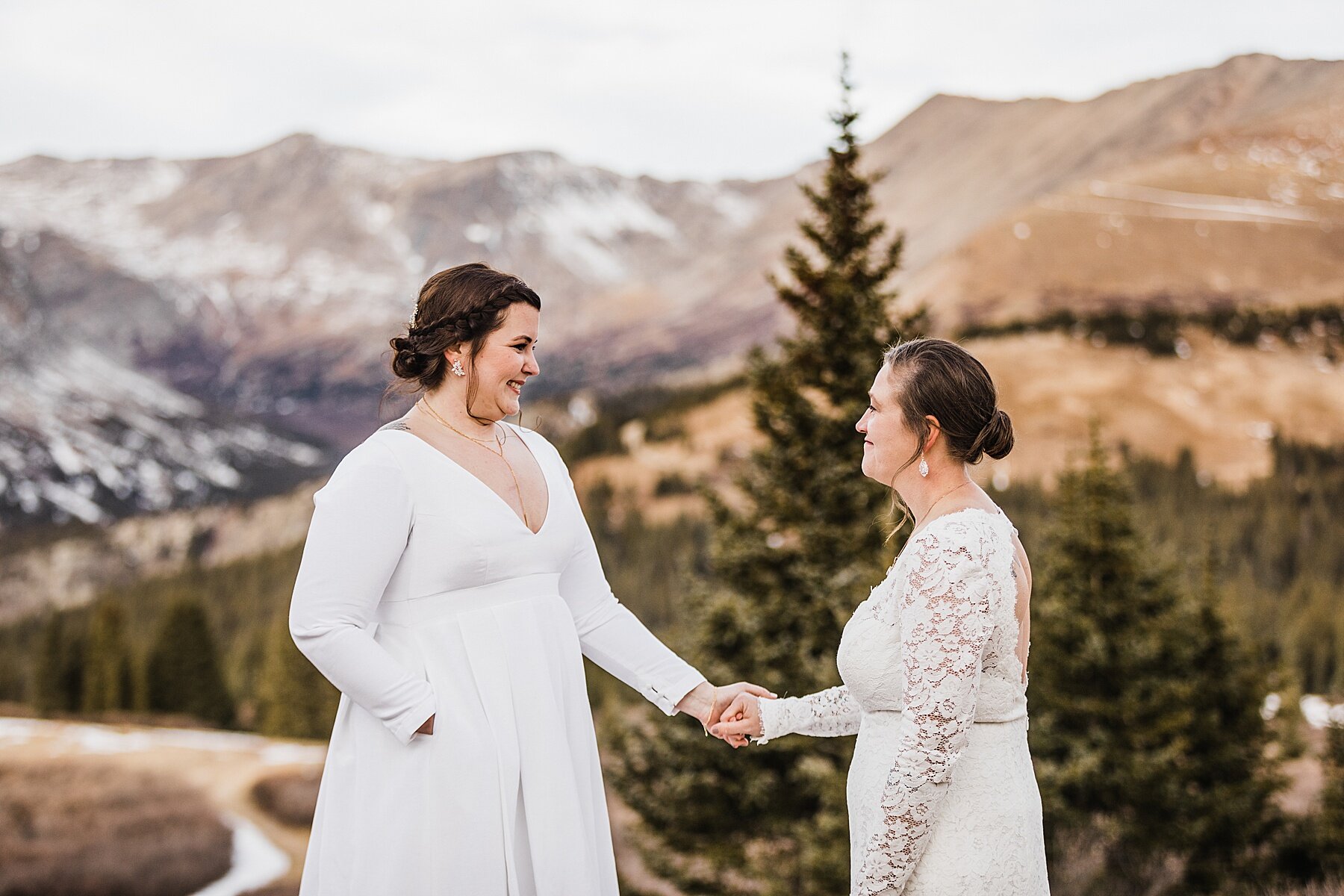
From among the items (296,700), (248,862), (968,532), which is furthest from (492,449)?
(296,700)

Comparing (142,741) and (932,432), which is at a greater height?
(932,432)

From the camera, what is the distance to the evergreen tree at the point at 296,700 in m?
58.4

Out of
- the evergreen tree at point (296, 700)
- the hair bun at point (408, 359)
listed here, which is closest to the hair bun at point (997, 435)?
the hair bun at point (408, 359)

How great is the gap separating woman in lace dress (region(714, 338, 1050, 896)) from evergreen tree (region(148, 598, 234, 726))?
65.8m

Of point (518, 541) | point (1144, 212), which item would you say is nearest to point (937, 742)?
point (518, 541)

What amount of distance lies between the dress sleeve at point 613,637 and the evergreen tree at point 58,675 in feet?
230

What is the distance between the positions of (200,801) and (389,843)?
103 ft

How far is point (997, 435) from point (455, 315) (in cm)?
165

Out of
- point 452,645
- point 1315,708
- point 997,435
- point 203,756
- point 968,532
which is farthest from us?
point 1315,708

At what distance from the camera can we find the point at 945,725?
294cm

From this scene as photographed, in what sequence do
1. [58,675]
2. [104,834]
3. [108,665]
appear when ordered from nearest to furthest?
1. [104,834]
2. [108,665]
3. [58,675]

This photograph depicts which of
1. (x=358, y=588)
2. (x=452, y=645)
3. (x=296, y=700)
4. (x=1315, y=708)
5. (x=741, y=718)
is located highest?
(x=358, y=588)

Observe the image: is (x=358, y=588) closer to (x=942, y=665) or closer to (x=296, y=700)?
(x=942, y=665)

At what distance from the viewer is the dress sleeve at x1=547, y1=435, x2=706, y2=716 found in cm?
394
